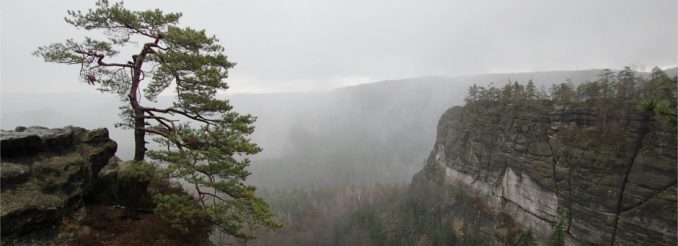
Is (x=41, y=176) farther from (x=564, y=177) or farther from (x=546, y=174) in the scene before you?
(x=546, y=174)

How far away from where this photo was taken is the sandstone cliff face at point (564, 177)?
121 feet

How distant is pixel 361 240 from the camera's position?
76750 mm

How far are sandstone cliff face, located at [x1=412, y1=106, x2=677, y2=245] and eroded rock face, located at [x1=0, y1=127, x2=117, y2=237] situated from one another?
2113 inches

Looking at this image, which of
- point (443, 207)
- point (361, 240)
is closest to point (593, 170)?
point (443, 207)

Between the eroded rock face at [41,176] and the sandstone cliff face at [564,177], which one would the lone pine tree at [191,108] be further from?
the sandstone cliff face at [564,177]

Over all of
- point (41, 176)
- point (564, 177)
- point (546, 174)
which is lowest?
point (546, 174)

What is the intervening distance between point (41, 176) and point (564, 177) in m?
60.2

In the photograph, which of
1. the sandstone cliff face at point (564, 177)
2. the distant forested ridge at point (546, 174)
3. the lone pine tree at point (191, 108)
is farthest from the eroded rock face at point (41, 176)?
the sandstone cliff face at point (564, 177)

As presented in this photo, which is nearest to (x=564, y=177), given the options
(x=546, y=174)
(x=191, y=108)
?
(x=546, y=174)

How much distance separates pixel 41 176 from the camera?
32.9 ft

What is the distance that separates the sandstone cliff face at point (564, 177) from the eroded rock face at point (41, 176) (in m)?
53.7

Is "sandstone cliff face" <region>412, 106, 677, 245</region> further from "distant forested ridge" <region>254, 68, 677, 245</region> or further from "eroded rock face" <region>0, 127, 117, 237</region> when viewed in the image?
"eroded rock face" <region>0, 127, 117, 237</region>

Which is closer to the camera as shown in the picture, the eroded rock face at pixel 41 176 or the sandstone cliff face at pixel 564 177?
the eroded rock face at pixel 41 176

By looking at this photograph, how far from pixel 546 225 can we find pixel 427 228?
101ft
